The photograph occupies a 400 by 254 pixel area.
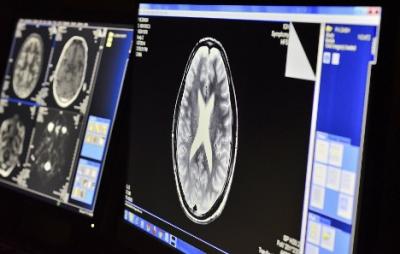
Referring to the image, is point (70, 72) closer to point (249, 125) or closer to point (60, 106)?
point (60, 106)

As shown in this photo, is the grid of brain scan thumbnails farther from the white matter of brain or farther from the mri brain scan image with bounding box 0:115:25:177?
the white matter of brain

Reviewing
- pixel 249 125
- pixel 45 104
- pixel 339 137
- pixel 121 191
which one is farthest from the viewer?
pixel 45 104

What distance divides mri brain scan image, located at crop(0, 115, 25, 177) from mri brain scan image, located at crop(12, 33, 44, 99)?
65 millimetres

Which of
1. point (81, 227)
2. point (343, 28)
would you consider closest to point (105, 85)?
point (81, 227)

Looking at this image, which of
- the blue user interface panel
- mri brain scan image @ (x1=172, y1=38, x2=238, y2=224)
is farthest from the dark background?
mri brain scan image @ (x1=172, y1=38, x2=238, y2=224)

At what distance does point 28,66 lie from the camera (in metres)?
1.51

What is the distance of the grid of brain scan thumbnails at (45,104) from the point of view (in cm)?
136

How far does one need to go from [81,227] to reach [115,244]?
0.08 meters

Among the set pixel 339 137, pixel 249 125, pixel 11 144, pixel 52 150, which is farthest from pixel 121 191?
pixel 339 137

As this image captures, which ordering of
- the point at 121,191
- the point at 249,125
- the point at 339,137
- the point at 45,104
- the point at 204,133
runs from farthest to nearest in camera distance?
1. the point at 45,104
2. the point at 121,191
3. the point at 204,133
4. the point at 249,125
5. the point at 339,137

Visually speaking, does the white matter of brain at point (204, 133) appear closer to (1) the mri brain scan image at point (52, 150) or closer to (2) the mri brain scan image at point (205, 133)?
(2) the mri brain scan image at point (205, 133)

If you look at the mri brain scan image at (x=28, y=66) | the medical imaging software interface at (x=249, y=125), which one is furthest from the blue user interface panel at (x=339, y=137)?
the mri brain scan image at (x=28, y=66)

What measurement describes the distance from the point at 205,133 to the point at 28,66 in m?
0.66

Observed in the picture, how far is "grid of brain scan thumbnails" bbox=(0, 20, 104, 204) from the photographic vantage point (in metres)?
1.36
